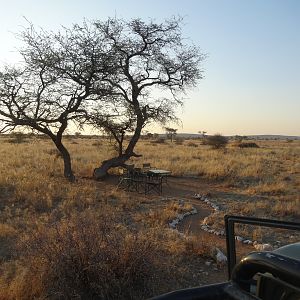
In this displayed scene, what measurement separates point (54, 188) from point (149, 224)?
18.7 ft

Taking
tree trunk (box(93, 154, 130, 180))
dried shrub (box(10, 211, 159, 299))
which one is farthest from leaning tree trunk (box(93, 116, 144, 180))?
dried shrub (box(10, 211, 159, 299))

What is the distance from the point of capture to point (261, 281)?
2.32 metres

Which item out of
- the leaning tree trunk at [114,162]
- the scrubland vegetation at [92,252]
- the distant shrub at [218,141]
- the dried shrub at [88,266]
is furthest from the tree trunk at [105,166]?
the distant shrub at [218,141]

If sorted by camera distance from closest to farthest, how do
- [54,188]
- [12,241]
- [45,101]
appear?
[12,241]
[54,188]
[45,101]

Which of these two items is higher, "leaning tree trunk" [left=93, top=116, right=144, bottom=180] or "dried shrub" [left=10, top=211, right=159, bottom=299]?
"leaning tree trunk" [left=93, top=116, right=144, bottom=180]

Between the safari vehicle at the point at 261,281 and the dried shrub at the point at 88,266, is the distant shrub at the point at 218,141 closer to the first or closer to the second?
the dried shrub at the point at 88,266

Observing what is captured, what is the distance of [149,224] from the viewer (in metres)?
9.88

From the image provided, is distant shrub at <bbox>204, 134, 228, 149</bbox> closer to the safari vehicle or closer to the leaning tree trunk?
the leaning tree trunk

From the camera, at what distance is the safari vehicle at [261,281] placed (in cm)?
213

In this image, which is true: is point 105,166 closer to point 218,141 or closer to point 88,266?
point 88,266

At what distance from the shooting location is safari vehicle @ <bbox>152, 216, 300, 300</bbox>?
213cm

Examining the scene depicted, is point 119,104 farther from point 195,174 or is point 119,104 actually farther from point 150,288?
point 150,288

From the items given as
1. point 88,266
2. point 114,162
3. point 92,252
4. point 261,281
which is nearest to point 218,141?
point 114,162

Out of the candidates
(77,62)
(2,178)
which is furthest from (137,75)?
(2,178)
